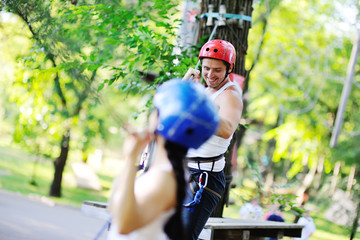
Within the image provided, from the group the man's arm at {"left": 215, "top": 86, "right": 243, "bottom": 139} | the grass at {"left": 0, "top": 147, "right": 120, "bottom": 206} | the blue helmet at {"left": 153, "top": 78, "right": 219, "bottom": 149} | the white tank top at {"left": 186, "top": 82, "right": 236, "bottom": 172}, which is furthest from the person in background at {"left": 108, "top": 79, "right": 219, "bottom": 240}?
the grass at {"left": 0, "top": 147, "right": 120, "bottom": 206}

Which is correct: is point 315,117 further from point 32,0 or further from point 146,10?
point 32,0

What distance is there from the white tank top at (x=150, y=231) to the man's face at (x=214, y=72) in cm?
158

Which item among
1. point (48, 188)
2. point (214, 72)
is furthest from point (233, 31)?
point (48, 188)

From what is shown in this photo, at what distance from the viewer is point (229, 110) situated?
10.4ft

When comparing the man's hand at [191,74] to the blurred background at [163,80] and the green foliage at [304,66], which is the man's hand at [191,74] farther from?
the green foliage at [304,66]

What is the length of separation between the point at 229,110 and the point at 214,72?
1.47 feet

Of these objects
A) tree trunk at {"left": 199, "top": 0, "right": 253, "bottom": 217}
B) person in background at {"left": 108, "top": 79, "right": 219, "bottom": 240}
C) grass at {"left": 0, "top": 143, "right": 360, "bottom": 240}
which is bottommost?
grass at {"left": 0, "top": 143, "right": 360, "bottom": 240}

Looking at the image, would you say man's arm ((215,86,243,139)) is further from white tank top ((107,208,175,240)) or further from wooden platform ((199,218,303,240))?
wooden platform ((199,218,303,240))

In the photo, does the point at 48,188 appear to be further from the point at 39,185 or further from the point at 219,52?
the point at 219,52

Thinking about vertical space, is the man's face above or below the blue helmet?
above

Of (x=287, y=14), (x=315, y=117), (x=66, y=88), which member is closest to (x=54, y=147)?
(x=66, y=88)

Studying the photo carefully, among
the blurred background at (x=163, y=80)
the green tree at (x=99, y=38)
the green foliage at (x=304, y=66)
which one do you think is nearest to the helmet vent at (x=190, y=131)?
the blurred background at (x=163, y=80)

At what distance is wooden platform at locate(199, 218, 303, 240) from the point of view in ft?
13.7

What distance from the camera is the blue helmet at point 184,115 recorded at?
81.6 inches
